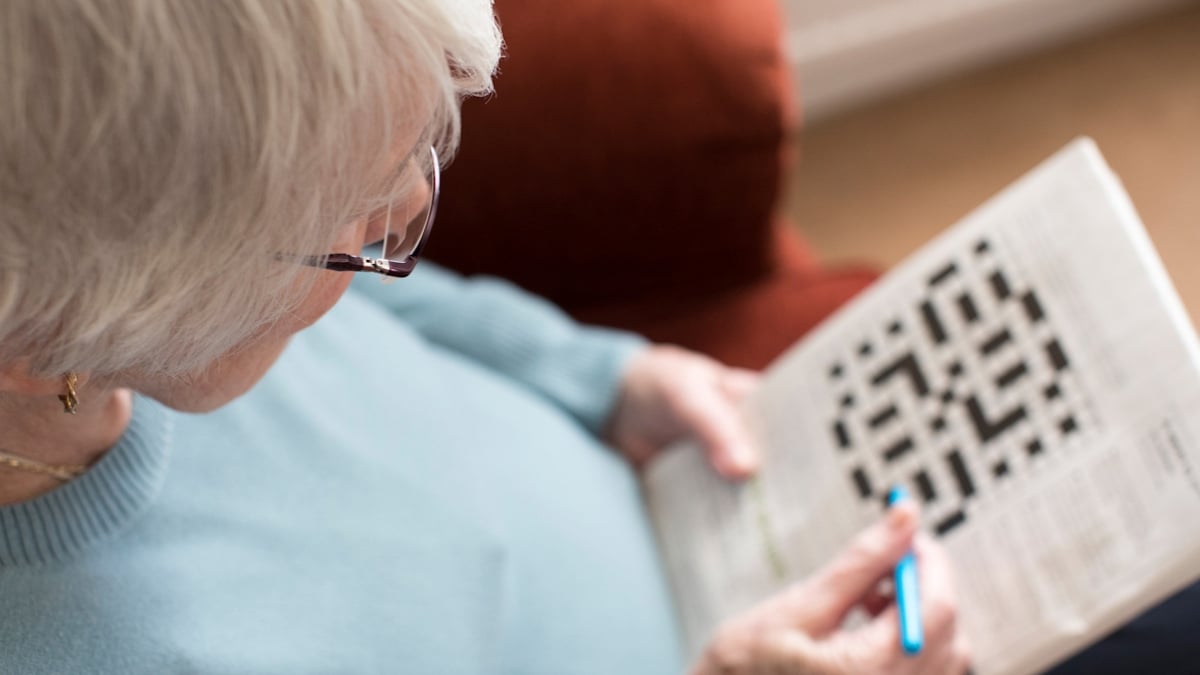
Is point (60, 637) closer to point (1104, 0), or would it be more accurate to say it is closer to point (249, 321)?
point (249, 321)

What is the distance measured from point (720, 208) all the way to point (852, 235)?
33.4 inches

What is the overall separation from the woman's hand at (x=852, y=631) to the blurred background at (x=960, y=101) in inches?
44.7

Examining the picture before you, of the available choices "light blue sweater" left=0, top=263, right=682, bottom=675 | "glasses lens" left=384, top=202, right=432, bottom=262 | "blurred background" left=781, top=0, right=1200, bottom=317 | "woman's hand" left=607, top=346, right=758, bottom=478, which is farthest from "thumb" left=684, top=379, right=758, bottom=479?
"blurred background" left=781, top=0, right=1200, bottom=317

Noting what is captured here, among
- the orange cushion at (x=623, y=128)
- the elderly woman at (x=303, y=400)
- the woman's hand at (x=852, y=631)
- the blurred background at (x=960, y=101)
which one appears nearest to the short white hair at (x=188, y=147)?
the elderly woman at (x=303, y=400)

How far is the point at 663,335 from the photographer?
121cm

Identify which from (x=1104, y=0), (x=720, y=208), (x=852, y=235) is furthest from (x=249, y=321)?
(x=1104, y=0)

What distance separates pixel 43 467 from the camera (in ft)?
2.09

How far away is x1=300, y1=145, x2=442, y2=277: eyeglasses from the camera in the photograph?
21.5 inches

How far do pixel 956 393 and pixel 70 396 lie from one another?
2.15ft

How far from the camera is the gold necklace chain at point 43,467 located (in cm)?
62

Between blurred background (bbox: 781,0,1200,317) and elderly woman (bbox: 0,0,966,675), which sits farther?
blurred background (bbox: 781,0,1200,317)

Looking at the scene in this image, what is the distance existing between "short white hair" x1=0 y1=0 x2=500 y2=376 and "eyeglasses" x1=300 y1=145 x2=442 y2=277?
33mm

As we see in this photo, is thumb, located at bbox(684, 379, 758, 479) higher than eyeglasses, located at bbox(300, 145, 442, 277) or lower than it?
lower

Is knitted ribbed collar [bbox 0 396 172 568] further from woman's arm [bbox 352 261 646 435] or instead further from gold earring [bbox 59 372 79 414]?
woman's arm [bbox 352 261 646 435]
